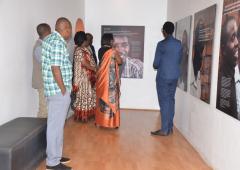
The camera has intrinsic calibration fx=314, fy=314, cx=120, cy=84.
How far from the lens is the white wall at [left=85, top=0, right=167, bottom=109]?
6.81 metres

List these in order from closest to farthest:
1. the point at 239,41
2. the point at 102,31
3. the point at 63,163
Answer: the point at 239,41
the point at 63,163
the point at 102,31

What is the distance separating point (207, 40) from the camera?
12.2 feet

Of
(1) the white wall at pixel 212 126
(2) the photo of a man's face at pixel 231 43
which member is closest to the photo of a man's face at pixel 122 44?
(1) the white wall at pixel 212 126

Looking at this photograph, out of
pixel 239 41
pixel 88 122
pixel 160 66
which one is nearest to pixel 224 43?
pixel 239 41

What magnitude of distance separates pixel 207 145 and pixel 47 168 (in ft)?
5.99

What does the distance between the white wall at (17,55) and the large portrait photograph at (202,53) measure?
2165 millimetres

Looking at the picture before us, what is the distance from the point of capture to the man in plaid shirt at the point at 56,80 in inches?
119

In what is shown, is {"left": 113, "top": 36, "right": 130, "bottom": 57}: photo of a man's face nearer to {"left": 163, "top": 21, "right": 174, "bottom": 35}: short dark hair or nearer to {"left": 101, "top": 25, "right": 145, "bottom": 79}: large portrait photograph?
{"left": 101, "top": 25, "right": 145, "bottom": 79}: large portrait photograph

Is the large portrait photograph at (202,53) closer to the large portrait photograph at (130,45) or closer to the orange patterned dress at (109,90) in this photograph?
the orange patterned dress at (109,90)

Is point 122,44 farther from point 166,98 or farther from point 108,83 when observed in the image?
point 166,98

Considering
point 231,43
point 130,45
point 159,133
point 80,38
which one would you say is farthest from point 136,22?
point 231,43

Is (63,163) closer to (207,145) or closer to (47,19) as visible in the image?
(207,145)

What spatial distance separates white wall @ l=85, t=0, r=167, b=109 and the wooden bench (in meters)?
3.69

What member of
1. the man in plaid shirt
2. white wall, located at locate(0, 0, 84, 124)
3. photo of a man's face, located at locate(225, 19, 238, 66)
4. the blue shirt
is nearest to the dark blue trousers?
the blue shirt
